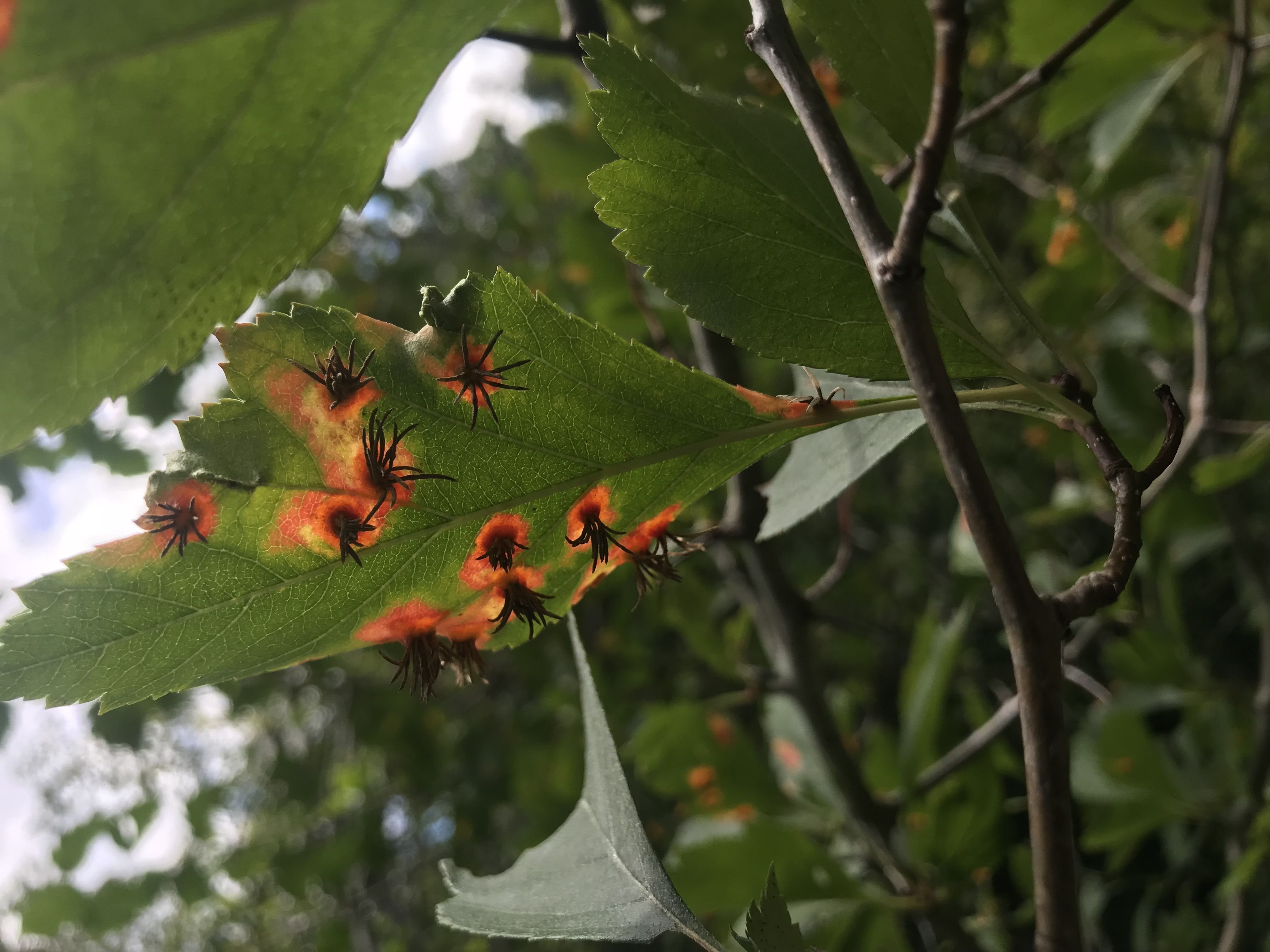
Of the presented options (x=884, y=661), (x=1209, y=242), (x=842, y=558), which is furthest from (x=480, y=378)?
(x=884, y=661)

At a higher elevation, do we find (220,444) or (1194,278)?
(1194,278)

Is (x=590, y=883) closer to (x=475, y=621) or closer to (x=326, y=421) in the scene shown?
(x=475, y=621)

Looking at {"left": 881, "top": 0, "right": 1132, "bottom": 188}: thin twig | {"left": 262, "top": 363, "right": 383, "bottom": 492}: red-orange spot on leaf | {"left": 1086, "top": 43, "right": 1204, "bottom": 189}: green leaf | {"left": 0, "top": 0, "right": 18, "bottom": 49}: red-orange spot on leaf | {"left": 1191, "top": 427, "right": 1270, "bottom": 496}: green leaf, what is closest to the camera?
{"left": 0, "top": 0, "right": 18, "bottom": 49}: red-orange spot on leaf

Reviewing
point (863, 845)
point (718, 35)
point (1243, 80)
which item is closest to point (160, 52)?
point (718, 35)

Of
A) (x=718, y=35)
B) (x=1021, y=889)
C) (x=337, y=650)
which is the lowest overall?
(x=1021, y=889)

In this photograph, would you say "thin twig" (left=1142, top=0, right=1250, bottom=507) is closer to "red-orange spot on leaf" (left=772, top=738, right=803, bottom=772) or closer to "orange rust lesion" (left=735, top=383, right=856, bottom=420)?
"red-orange spot on leaf" (left=772, top=738, right=803, bottom=772)

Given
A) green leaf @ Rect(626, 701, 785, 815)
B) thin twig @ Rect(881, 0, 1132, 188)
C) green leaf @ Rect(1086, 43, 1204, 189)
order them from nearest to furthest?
thin twig @ Rect(881, 0, 1132, 188), green leaf @ Rect(1086, 43, 1204, 189), green leaf @ Rect(626, 701, 785, 815)

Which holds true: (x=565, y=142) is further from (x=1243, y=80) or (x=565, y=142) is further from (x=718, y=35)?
(x=1243, y=80)

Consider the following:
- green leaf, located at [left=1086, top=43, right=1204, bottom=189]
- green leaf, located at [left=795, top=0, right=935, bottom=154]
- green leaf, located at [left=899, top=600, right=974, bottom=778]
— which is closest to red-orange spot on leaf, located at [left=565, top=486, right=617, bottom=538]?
green leaf, located at [left=795, top=0, right=935, bottom=154]
